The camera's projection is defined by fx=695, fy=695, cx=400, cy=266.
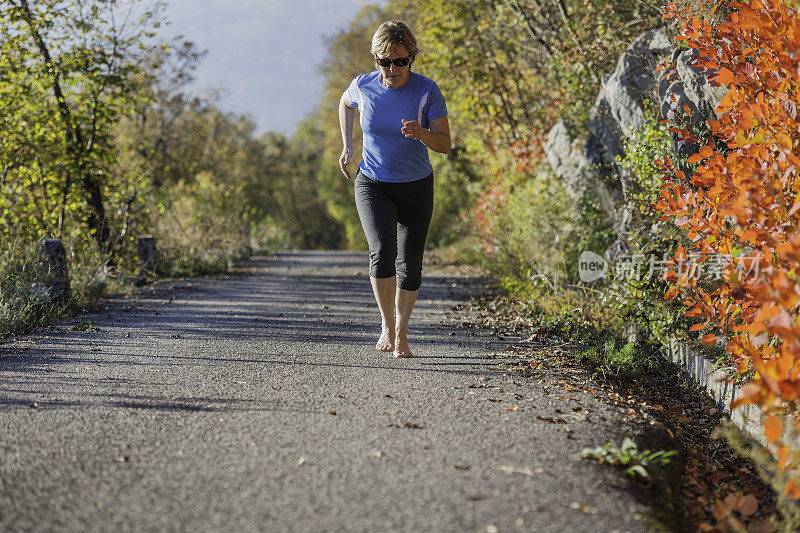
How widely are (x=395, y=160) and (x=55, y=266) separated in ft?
12.5

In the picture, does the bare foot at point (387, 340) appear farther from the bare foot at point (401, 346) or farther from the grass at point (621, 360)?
the grass at point (621, 360)

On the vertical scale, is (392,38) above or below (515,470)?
above

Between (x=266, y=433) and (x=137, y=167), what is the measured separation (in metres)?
8.72

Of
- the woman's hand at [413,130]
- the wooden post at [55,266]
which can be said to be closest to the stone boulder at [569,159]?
the woman's hand at [413,130]

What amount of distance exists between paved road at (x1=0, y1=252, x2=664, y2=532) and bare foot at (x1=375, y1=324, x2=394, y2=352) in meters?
0.15

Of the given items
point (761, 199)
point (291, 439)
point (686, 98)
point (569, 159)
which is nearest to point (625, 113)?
point (686, 98)

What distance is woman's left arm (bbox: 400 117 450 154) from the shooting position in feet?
13.8

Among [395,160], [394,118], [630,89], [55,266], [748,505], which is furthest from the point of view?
[630,89]

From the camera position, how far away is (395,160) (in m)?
4.57

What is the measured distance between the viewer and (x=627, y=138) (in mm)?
6918

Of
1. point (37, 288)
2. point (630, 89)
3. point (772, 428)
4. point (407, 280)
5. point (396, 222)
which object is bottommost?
point (772, 428)

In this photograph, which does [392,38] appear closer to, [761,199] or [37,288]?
[761,199]

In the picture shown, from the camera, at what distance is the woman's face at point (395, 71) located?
4344 millimetres

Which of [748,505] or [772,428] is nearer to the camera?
[772,428]
